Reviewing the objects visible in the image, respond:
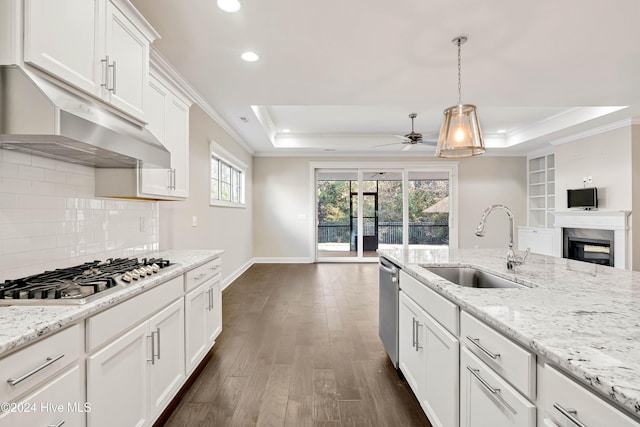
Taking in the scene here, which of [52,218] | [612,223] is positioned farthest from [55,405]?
[612,223]

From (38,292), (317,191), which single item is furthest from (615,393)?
(317,191)

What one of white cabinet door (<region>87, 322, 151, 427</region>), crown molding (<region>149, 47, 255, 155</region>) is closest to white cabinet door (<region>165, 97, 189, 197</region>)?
crown molding (<region>149, 47, 255, 155</region>)

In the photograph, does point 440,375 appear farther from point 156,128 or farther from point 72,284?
point 156,128

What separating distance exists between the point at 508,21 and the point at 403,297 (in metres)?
2.13

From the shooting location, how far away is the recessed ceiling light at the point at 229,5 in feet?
6.72

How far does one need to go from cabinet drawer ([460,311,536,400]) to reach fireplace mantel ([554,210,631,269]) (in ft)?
17.5

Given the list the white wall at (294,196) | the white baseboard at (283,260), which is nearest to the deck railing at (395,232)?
the white wall at (294,196)

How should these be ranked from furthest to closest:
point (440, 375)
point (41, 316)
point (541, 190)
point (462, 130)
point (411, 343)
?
point (541, 190), point (462, 130), point (411, 343), point (440, 375), point (41, 316)

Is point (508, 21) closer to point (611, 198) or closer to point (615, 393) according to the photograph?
point (615, 393)

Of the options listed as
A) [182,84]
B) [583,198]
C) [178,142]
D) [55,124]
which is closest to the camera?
[55,124]

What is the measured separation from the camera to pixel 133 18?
1841 mm

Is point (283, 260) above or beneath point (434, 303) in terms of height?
beneath

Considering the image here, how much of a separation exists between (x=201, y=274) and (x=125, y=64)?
144 centimetres

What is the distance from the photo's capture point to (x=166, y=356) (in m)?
1.77
